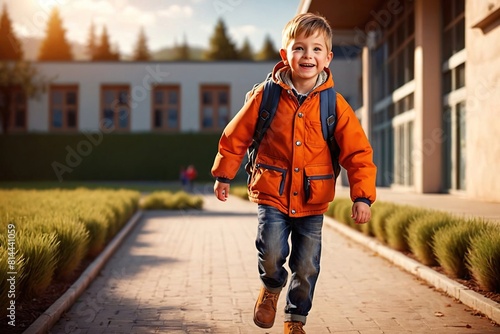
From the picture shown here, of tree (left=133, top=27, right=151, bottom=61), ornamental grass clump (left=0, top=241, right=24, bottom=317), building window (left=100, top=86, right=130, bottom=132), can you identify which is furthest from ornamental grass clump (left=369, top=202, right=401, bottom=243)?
tree (left=133, top=27, right=151, bottom=61)

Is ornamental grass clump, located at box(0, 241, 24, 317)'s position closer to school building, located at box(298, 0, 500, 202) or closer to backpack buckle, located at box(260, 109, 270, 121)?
backpack buckle, located at box(260, 109, 270, 121)

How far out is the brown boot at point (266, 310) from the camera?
14.9ft

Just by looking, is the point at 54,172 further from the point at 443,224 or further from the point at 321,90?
the point at 321,90

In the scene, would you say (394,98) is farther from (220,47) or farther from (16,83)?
(220,47)

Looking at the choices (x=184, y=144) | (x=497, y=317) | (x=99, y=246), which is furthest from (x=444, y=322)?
(x=184, y=144)

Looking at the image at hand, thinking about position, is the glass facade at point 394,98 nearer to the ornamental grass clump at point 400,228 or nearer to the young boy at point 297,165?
the ornamental grass clump at point 400,228

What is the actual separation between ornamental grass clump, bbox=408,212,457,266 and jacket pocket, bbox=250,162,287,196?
3.99 metres

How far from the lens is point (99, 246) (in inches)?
376

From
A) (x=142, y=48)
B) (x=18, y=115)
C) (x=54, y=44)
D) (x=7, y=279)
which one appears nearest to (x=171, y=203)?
(x=7, y=279)

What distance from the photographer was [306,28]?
13.9 ft

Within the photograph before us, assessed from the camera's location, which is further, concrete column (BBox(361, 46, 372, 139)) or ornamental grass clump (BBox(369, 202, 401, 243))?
→ concrete column (BBox(361, 46, 372, 139))

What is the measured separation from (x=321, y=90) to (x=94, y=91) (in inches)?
1650

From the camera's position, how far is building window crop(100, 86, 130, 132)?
4456 centimetres

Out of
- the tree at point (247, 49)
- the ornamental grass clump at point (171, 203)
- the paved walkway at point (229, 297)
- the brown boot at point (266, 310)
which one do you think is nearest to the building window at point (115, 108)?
the ornamental grass clump at point (171, 203)
